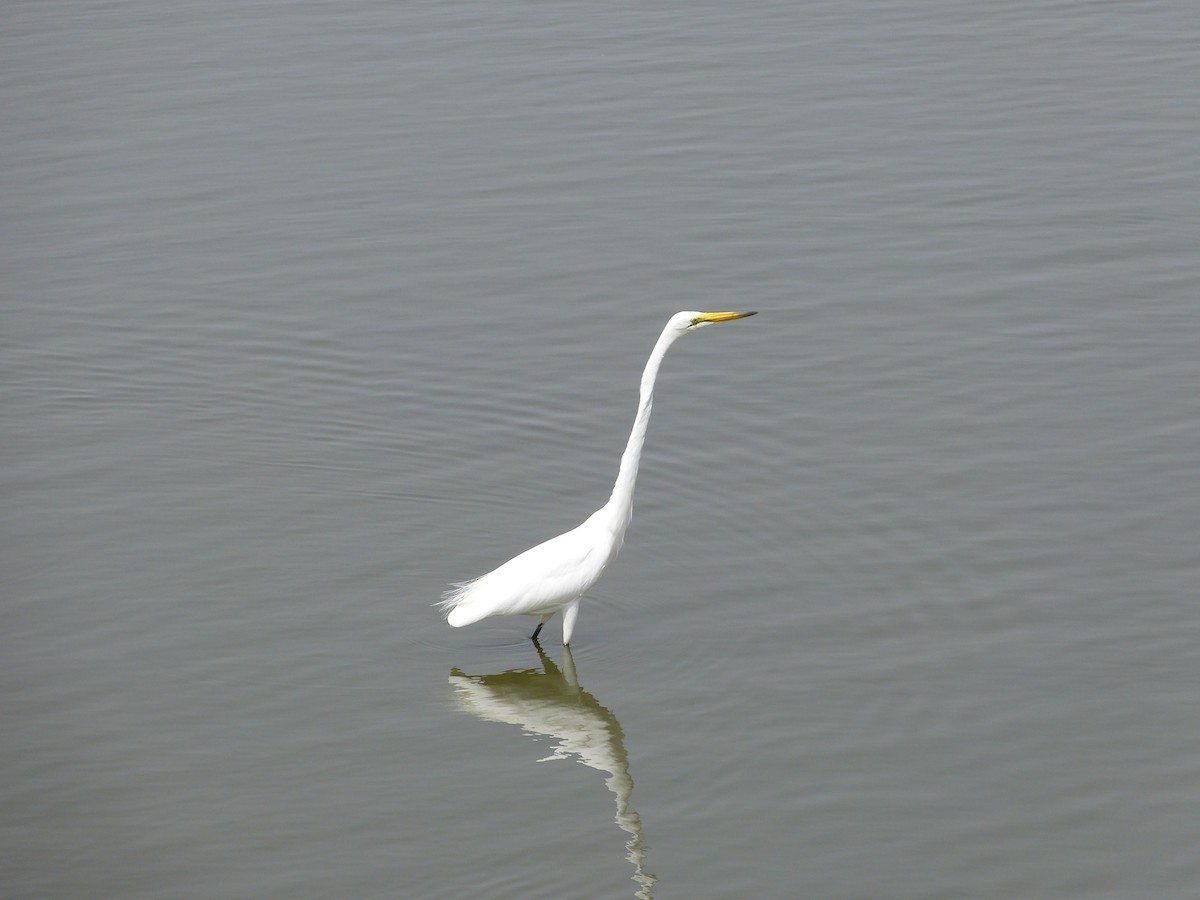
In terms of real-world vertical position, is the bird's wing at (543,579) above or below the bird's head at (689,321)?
below

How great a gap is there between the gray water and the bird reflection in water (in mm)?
28

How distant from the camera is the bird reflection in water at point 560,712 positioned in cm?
762

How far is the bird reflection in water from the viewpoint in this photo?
300 inches

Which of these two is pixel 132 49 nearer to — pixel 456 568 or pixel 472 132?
pixel 472 132

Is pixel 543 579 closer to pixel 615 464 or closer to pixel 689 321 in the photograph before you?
pixel 689 321

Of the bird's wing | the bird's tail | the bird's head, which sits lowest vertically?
the bird's tail

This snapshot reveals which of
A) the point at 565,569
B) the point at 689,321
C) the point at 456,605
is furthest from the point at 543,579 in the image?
the point at 689,321

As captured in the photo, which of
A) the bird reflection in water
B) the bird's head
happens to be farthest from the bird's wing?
the bird's head

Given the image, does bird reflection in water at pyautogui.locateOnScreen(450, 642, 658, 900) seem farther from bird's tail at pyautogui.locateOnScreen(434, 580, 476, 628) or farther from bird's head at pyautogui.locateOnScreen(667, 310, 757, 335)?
bird's head at pyautogui.locateOnScreen(667, 310, 757, 335)

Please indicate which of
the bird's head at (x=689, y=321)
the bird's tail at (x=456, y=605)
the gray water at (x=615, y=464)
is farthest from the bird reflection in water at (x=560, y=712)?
the bird's head at (x=689, y=321)

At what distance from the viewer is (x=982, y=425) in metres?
10.7

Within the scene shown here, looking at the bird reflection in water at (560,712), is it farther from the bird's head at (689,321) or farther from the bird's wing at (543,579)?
the bird's head at (689,321)

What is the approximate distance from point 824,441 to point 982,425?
3.23 feet

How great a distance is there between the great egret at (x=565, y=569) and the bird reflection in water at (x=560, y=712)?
0.28 meters
